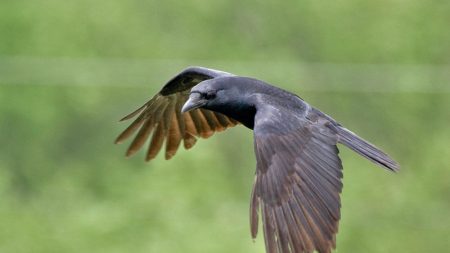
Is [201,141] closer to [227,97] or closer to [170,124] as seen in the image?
[170,124]

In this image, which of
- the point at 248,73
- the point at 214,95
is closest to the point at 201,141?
the point at 248,73

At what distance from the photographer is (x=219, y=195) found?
36.8 metres

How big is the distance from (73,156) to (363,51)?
9.93m

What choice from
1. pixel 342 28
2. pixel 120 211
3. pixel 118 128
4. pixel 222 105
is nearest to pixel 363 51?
pixel 342 28

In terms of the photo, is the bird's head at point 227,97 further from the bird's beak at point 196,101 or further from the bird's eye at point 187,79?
the bird's eye at point 187,79

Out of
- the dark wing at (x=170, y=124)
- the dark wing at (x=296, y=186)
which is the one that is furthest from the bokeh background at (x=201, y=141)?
the dark wing at (x=296, y=186)

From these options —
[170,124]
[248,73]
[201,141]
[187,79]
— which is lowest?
[170,124]

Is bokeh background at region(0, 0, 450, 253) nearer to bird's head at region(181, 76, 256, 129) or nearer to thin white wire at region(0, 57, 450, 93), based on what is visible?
thin white wire at region(0, 57, 450, 93)

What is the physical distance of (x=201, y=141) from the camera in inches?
1484

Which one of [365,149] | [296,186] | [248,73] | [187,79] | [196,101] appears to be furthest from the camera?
[248,73]

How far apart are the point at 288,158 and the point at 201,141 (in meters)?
26.1

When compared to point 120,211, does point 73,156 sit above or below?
above

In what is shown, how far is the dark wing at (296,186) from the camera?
1095 centimetres

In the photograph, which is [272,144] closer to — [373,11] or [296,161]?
[296,161]
